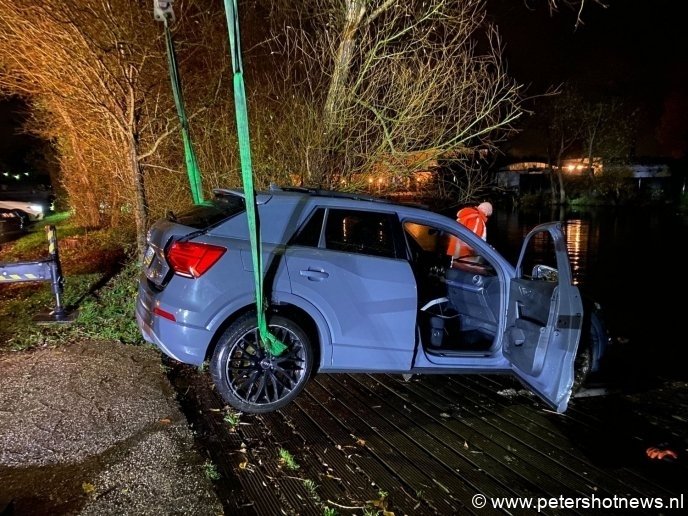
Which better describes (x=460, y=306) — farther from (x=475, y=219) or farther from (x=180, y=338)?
(x=180, y=338)

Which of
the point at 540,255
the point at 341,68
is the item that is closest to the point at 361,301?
the point at 341,68

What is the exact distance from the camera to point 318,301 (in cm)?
389

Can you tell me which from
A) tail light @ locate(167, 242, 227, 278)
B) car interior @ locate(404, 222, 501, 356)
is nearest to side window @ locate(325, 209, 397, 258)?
car interior @ locate(404, 222, 501, 356)

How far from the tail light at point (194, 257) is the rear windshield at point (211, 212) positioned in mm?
239

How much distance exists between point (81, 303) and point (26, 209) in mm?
17774

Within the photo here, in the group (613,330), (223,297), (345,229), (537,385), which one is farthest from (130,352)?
(613,330)

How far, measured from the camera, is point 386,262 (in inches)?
161

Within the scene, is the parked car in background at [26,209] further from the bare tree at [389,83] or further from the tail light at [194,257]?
the tail light at [194,257]

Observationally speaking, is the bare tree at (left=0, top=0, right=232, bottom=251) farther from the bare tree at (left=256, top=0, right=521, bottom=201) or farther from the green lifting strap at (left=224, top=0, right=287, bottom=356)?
the green lifting strap at (left=224, top=0, right=287, bottom=356)

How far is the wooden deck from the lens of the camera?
3014mm

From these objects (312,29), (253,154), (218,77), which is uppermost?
(312,29)

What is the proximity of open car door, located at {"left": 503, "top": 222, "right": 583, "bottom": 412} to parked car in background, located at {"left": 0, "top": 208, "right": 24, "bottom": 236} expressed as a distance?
61.6 feet

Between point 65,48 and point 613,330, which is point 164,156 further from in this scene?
point 613,330

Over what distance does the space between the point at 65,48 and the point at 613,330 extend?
8807 millimetres
